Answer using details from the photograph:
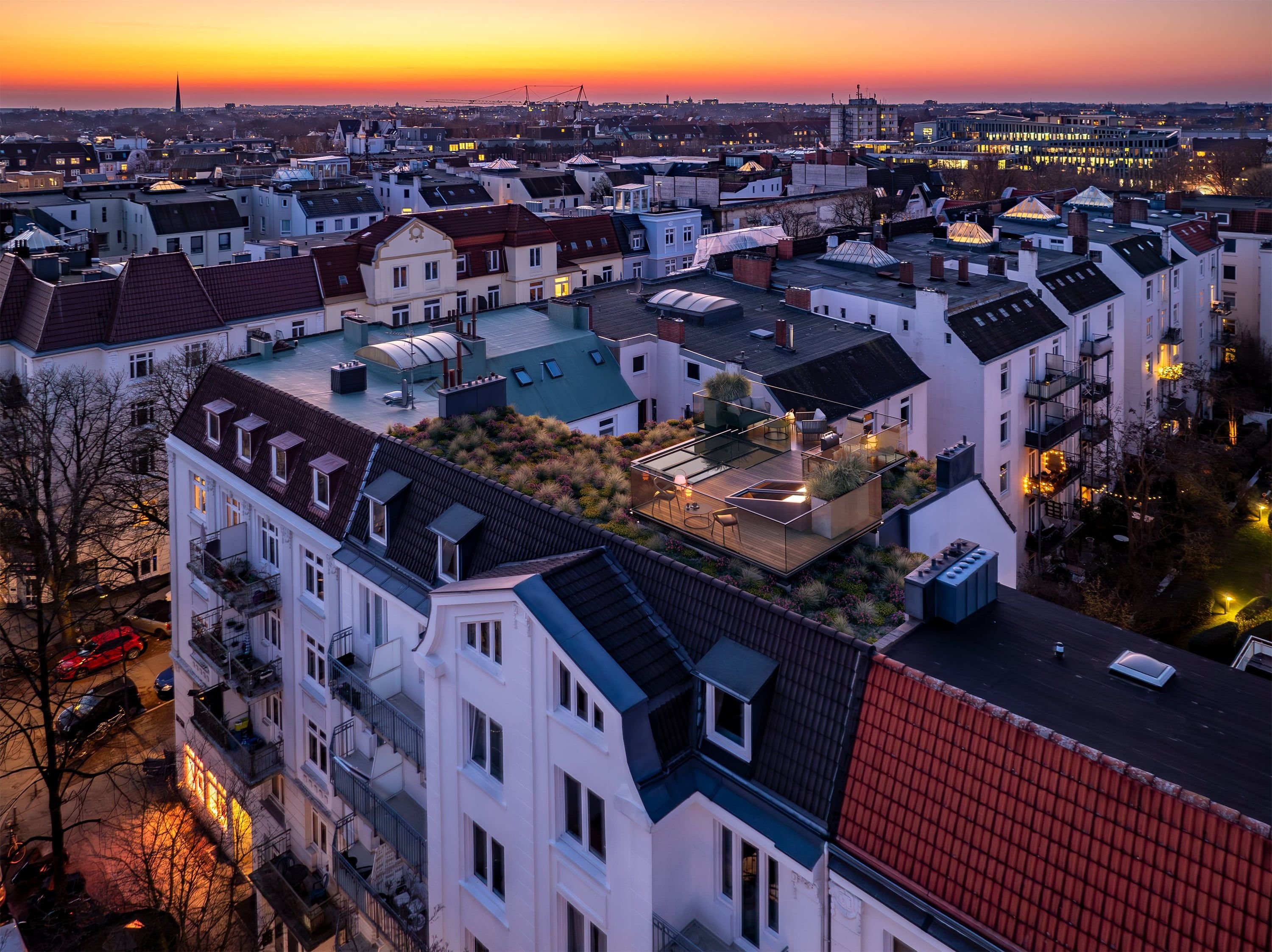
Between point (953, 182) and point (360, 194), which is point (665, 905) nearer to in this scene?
point (360, 194)

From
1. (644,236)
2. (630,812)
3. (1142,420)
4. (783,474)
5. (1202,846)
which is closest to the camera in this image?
(1202,846)

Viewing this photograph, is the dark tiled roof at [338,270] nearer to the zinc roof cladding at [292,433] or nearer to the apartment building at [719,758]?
the zinc roof cladding at [292,433]


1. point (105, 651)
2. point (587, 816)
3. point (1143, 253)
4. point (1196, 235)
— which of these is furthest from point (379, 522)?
point (1196, 235)

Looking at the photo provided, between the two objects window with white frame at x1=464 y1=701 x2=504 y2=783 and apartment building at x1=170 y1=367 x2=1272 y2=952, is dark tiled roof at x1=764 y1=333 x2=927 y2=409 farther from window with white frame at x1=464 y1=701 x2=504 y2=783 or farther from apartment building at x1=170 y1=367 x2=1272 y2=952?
window with white frame at x1=464 y1=701 x2=504 y2=783

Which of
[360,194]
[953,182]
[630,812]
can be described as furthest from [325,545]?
[953,182]

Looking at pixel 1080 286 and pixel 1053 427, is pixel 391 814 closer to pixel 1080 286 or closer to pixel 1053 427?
pixel 1053 427
